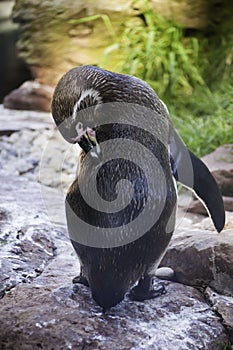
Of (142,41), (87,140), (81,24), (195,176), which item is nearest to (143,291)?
Result: (195,176)

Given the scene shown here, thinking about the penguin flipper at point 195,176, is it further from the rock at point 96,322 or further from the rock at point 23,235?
the rock at point 23,235

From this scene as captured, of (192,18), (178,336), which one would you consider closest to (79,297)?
(178,336)

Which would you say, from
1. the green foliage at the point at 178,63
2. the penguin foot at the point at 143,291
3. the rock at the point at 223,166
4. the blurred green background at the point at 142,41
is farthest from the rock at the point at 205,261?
the blurred green background at the point at 142,41

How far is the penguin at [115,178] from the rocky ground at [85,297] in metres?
0.12

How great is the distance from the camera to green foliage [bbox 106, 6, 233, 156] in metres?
6.20

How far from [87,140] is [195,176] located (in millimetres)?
592

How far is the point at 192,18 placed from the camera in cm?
685

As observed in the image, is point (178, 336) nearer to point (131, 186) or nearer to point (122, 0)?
point (131, 186)

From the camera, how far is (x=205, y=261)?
2.61 meters

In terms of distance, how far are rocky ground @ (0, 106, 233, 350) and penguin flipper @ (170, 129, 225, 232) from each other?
151mm

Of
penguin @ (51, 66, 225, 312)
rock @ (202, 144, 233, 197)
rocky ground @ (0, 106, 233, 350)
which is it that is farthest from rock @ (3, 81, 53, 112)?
penguin @ (51, 66, 225, 312)

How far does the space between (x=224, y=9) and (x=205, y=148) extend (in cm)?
248

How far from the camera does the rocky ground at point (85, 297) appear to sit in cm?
217

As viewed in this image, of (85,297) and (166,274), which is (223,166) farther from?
(85,297)
